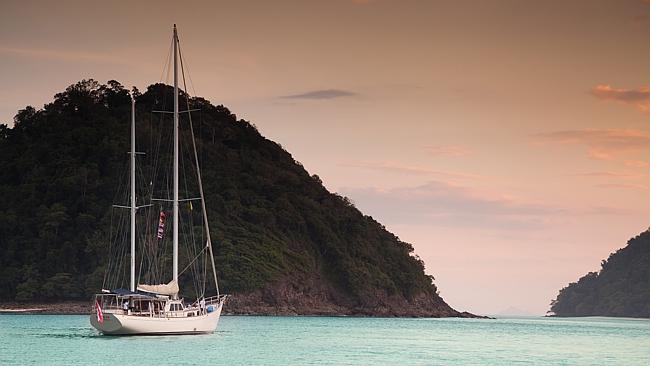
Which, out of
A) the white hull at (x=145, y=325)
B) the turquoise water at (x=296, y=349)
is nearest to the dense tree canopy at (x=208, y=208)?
the turquoise water at (x=296, y=349)

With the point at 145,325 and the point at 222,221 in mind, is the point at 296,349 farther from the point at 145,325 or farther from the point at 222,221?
the point at 222,221

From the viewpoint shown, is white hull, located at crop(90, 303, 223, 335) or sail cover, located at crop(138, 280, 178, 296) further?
sail cover, located at crop(138, 280, 178, 296)

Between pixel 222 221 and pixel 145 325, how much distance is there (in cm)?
8642

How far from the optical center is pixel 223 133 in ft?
576

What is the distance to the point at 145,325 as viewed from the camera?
62094 millimetres

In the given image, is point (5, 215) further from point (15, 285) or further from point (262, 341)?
point (262, 341)

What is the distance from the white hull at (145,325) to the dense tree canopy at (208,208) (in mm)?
64210

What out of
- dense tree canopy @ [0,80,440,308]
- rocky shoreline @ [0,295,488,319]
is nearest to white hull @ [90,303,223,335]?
rocky shoreline @ [0,295,488,319]

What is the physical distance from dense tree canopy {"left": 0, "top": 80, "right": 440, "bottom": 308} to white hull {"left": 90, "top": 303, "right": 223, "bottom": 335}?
64.2m

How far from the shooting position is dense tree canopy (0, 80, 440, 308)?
134750mm

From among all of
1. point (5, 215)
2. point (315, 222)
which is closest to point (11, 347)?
point (5, 215)

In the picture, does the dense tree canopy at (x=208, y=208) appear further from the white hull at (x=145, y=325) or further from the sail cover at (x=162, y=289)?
the sail cover at (x=162, y=289)

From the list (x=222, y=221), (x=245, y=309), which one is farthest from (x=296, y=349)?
(x=222, y=221)

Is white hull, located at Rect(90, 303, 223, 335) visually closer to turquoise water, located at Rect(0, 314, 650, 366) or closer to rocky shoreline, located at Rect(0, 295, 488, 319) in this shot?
turquoise water, located at Rect(0, 314, 650, 366)
